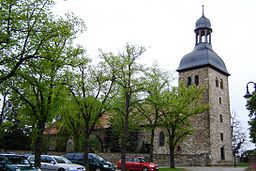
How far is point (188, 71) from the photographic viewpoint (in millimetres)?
51250

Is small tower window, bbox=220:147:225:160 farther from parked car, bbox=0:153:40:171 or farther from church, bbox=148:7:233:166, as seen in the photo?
parked car, bbox=0:153:40:171

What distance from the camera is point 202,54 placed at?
4947cm

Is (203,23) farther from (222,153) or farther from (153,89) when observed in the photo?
(153,89)

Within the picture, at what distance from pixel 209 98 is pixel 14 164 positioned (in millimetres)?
34482

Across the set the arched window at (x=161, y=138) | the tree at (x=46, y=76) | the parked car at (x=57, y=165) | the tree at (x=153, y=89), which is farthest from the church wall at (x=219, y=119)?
the tree at (x=46, y=76)

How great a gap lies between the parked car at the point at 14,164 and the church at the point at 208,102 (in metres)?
27.1

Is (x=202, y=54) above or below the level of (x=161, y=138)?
above

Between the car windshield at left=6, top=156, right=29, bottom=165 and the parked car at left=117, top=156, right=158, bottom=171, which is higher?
the car windshield at left=6, top=156, right=29, bottom=165

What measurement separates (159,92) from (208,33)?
24.5 meters

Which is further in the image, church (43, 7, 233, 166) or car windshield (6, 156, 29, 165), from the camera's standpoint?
church (43, 7, 233, 166)

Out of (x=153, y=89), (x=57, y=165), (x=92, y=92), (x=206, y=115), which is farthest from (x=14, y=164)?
(x=206, y=115)

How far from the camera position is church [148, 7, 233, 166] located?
151 ft

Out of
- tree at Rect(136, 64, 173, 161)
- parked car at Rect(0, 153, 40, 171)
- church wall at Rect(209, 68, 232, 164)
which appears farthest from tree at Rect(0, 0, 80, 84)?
church wall at Rect(209, 68, 232, 164)

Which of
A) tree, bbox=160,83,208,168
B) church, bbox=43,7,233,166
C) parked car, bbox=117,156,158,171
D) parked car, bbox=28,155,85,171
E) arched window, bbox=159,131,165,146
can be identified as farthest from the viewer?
arched window, bbox=159,131,165,146
